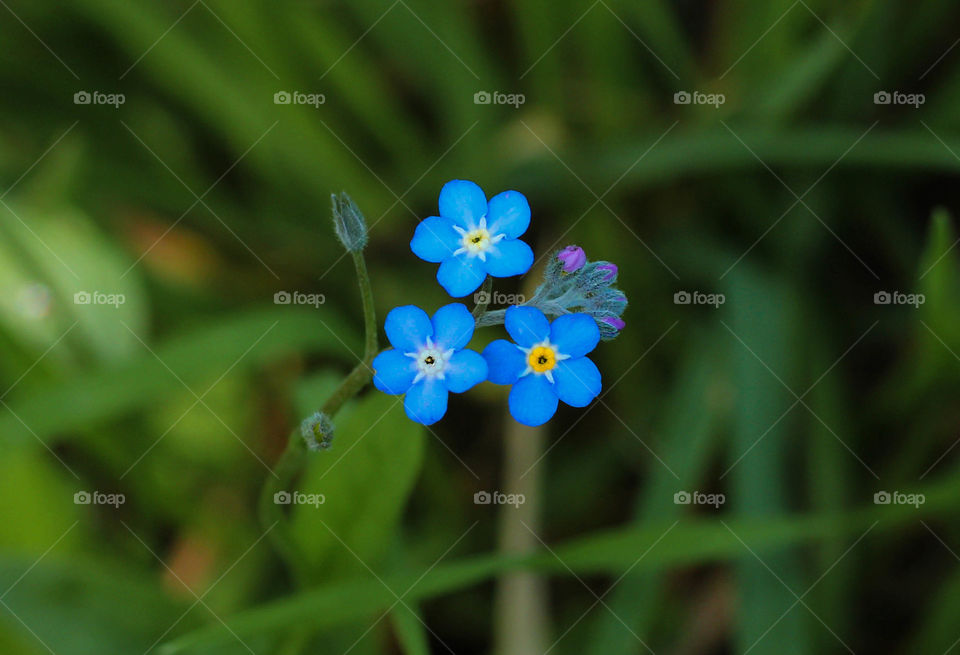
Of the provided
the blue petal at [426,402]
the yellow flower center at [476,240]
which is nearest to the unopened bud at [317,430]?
the blue petal at [426,402]

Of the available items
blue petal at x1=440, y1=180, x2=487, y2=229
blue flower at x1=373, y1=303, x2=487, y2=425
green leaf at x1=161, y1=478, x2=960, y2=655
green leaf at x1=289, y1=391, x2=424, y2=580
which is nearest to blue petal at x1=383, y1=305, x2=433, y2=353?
blue flower at x1=373, y1=303, x2=487, y2=425

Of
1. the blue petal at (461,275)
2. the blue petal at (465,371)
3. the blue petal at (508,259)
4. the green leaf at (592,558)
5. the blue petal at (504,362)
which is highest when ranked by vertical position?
the blue petal at (508,259)

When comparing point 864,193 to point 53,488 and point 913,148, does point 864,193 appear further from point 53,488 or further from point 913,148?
point 53,488

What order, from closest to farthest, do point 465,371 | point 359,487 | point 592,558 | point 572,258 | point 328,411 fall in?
point 465,371, point 572,258, point 328,411, point 359,487, point 592,558

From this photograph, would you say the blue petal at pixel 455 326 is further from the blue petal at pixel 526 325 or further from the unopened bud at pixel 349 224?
the unopened bud at pixel 349 224

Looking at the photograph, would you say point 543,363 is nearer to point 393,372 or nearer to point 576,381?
point 576,381

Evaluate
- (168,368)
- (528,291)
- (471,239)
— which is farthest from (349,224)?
(528,291)
